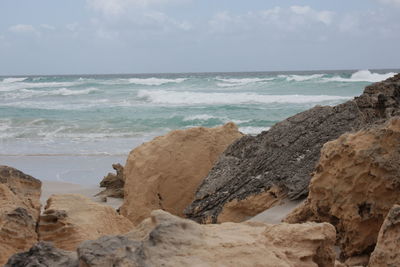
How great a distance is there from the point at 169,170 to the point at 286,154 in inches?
49.1

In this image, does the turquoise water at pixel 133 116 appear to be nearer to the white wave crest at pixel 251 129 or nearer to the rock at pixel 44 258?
the white wave crest at pixel 251 129

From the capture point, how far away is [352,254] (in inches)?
137

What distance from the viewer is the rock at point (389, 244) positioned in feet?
7.57

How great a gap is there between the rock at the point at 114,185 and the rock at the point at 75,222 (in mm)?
3279

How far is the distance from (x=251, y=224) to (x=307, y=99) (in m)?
21.8

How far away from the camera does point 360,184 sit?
11.3 ft

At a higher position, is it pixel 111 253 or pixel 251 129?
pixel 111 253

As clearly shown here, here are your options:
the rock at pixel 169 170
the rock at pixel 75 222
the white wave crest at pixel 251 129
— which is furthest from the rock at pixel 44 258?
the white wave crest at pixel 251 129

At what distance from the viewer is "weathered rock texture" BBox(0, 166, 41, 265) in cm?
291

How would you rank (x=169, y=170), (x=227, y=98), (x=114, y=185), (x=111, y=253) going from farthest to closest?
(x=227, y=98) → (x=114, y=185) → (x=169, y=170) → (x=111, y=253)

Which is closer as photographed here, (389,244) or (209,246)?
(209,246)

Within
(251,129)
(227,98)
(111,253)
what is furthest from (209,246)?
(227,98)

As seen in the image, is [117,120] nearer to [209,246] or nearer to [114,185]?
[114,185]

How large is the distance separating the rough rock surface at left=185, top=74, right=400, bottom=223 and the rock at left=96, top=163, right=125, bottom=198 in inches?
87.2
